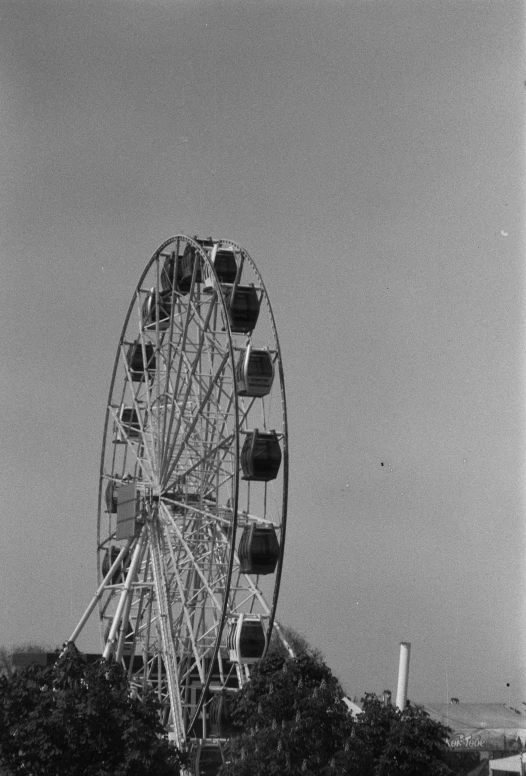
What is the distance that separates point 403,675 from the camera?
5584 cm

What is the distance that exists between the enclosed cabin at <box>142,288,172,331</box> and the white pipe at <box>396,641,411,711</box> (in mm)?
15504

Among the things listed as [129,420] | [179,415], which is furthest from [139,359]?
Answer: [179,415]

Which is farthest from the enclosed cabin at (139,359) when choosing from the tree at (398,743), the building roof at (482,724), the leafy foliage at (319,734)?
the building roof at (482,724)

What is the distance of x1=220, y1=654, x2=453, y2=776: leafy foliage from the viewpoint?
109ft

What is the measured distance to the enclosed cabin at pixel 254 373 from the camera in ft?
162

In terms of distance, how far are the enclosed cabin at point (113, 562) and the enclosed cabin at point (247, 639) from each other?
649 cm

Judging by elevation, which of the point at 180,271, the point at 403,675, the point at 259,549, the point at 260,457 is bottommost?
the point at 403,675

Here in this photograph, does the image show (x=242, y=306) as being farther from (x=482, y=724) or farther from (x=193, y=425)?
(x=482, y=724)

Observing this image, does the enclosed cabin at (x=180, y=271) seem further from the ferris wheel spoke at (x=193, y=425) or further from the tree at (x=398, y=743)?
the tree at (x=398, y=743)

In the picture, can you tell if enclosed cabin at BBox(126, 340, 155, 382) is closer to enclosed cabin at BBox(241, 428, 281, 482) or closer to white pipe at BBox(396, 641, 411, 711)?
enclosed cabin at BBox(241, 428, 281, 482)

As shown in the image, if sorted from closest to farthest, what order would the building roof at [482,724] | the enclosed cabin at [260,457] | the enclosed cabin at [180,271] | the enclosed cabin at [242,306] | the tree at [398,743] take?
the tree at [398,743] < the enclosed cabin at [260,457] < the enclosed cabin at [242,306] < the enclosed cabin at [180,271] < the building roof at [482,724]

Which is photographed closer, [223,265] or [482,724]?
[223,265]

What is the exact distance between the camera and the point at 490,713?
90.9 meters

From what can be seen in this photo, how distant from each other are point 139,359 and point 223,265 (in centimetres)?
772
